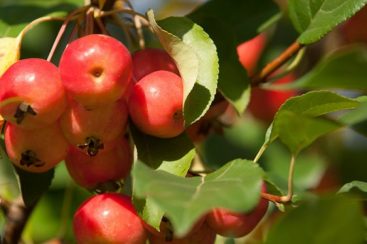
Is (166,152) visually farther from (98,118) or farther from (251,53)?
(251,53)

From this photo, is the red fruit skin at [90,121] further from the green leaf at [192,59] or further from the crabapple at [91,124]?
the green leaf at [192,59]

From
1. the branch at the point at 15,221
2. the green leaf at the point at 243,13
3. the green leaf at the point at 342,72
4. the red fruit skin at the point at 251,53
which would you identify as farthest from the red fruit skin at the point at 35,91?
the red fruit skin at the point at 251,53

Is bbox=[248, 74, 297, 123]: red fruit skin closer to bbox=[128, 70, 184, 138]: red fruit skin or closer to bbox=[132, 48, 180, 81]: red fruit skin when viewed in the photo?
bbox=[132, 48, 180, 81]: red fruit skin

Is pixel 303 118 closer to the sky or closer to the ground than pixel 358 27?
closer to the sky

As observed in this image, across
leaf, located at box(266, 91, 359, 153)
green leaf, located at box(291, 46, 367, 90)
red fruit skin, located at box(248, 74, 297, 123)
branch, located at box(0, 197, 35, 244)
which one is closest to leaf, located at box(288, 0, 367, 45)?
leaf, located at box(266, 91, 359, 153)

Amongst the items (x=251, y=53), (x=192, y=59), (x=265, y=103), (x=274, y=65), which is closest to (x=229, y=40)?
(x=274, y=65)

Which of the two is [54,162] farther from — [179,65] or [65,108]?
[179,65]

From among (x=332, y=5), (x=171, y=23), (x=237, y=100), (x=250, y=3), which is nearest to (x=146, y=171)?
(x=171, y=23)
